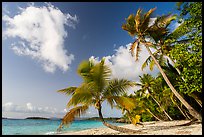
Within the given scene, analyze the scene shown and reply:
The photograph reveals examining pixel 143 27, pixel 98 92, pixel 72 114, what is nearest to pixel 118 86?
pixel 98 92

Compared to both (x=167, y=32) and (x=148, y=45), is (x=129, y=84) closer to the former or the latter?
(x=148, y=45)

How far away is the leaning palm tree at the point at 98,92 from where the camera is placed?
10414 millimetres

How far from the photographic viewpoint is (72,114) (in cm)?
1034

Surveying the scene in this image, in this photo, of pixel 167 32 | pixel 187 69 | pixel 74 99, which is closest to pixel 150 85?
pixel 167 32

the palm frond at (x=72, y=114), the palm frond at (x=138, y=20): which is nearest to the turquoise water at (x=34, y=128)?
the palm frond at (x=72, y=114)

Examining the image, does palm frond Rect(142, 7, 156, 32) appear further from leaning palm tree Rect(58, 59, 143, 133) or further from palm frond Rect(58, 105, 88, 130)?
palm frond Rect(58, 105, 88, 130)

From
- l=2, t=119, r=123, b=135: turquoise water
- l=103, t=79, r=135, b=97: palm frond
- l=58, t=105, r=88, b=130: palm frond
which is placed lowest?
l=58, t=105, r=88, b=130: palm frond

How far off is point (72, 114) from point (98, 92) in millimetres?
1719

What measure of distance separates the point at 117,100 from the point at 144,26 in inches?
274

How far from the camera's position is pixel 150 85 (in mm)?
30016

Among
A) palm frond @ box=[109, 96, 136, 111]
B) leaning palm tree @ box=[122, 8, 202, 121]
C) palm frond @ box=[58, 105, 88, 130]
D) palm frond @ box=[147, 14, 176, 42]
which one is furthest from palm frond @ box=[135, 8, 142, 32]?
palm frond @ box=[58, 105, 88, 130]

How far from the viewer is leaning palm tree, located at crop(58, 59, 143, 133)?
34.2 feet

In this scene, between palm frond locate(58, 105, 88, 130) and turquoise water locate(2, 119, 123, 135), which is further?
turquoise water locate(2, 119, 123, 135)

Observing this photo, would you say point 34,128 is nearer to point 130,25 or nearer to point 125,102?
point 130,25
